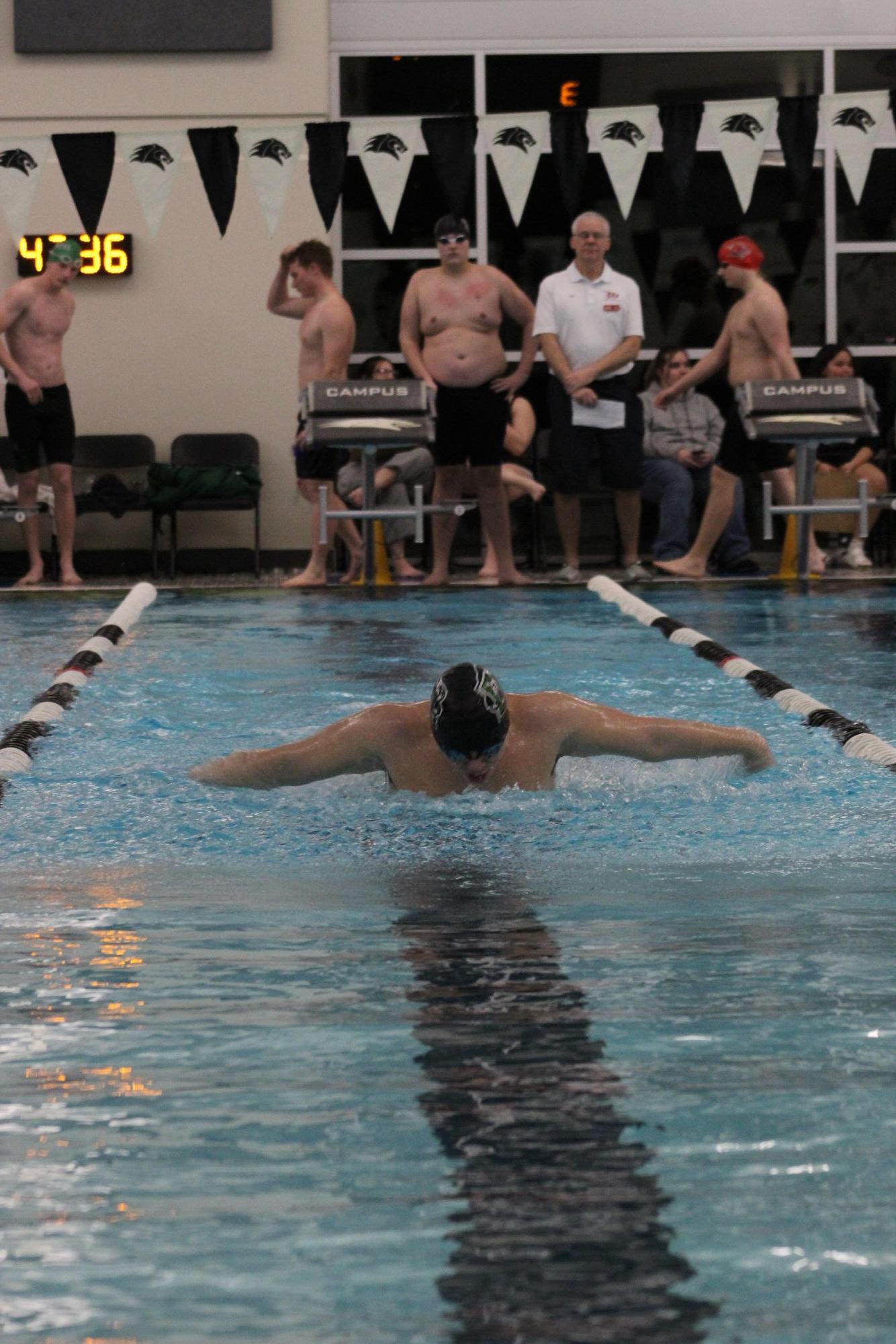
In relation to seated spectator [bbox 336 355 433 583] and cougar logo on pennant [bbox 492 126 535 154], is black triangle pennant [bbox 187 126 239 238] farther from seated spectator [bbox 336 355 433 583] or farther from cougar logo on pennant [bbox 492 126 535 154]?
cougar logo on pennant [bbox 492 126 535 154]

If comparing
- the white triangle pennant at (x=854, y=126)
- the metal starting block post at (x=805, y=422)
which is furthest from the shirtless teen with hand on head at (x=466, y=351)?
the white triangle pennant at (x=854, y=126)

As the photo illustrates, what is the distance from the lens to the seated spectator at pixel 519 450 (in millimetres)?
12320

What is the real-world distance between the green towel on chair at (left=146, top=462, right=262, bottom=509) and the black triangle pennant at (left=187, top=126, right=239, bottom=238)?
1.57m

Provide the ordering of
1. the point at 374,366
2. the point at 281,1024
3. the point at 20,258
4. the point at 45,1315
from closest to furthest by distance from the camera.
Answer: the point at 45,1315, the point at 281,1024, the point at 374,366, the point at 20,258

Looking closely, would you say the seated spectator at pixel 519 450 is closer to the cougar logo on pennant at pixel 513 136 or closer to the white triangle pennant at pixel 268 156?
the cougar logo on pennant at pixel 513 136

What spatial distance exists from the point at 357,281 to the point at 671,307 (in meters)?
2.12

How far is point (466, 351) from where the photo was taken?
10969 mm

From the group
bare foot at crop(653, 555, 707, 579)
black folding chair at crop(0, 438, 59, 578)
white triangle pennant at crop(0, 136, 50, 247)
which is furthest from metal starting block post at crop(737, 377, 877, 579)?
black folding chair at crop(0, 438, 59, 578)

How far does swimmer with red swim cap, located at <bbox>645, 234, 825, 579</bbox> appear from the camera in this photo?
35.4ft

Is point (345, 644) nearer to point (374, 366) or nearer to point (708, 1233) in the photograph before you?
point (374, 366)

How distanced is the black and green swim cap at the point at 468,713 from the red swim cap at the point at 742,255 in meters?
6.67

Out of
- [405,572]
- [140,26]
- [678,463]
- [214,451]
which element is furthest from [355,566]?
[140,26]

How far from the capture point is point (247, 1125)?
8.24 ft

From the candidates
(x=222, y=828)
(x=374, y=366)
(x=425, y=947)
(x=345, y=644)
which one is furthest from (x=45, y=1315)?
(x=374, y=366)
